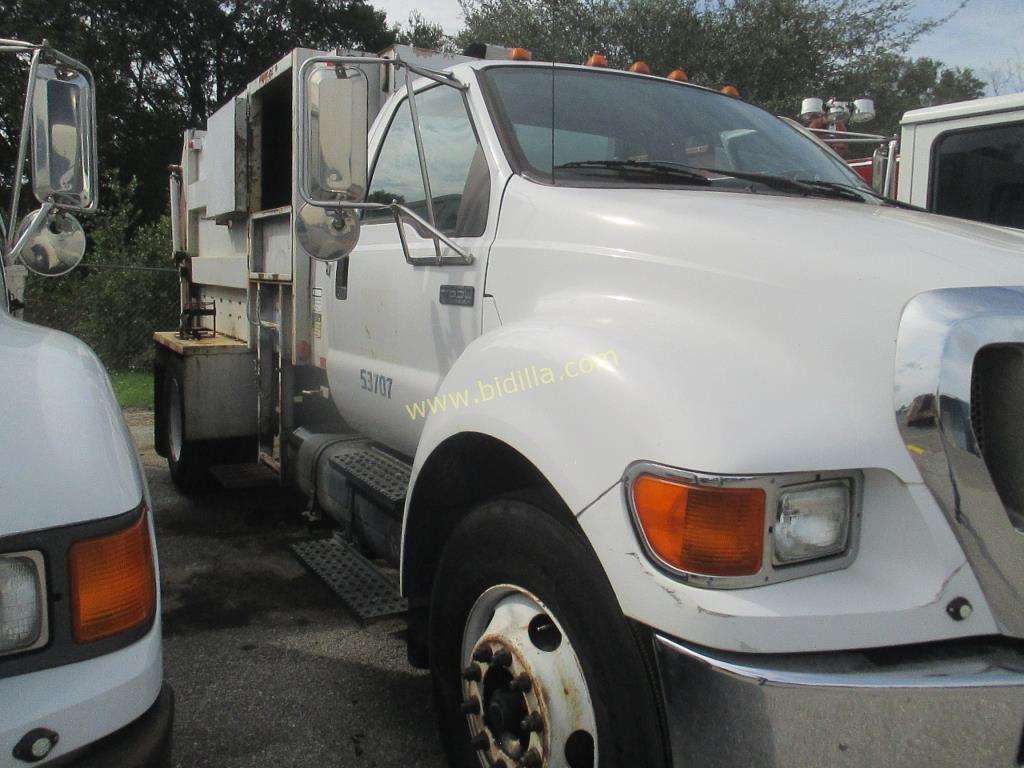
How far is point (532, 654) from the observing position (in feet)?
6.87

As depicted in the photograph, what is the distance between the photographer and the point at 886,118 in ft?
70.2

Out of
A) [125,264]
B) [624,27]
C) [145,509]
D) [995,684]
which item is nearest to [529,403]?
[145,509]

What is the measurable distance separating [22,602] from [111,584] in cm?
14

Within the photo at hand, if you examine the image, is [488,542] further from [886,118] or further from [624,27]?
[886,118]

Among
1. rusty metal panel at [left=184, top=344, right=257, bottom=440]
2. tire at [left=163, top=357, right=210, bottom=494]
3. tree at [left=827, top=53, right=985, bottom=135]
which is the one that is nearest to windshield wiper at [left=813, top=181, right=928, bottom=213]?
rusty metal panel at [left=184, top=344, right=257, bottom=440]

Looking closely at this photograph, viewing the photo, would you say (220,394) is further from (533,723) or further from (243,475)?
(533,723)

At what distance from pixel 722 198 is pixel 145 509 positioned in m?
1.68

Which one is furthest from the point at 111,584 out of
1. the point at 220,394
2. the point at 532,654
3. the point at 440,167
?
the point at 220,394

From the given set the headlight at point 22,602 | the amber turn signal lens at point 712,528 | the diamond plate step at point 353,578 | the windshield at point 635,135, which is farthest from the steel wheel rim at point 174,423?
the amber turn signal lens at point 712,528

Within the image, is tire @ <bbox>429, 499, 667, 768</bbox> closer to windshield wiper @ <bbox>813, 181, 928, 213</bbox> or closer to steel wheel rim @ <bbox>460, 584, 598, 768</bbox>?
steel wheel rim @ <bbox>460, 584, 598, 768</bbox>

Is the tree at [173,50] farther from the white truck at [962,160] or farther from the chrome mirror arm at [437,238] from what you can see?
the chrome mirror arm at [437,238]

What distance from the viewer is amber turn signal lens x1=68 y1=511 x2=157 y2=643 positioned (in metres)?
1.55

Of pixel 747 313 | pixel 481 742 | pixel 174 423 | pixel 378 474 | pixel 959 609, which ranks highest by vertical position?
pixel 747 313

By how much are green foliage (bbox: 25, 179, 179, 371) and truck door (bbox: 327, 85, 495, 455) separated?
9.40 m
